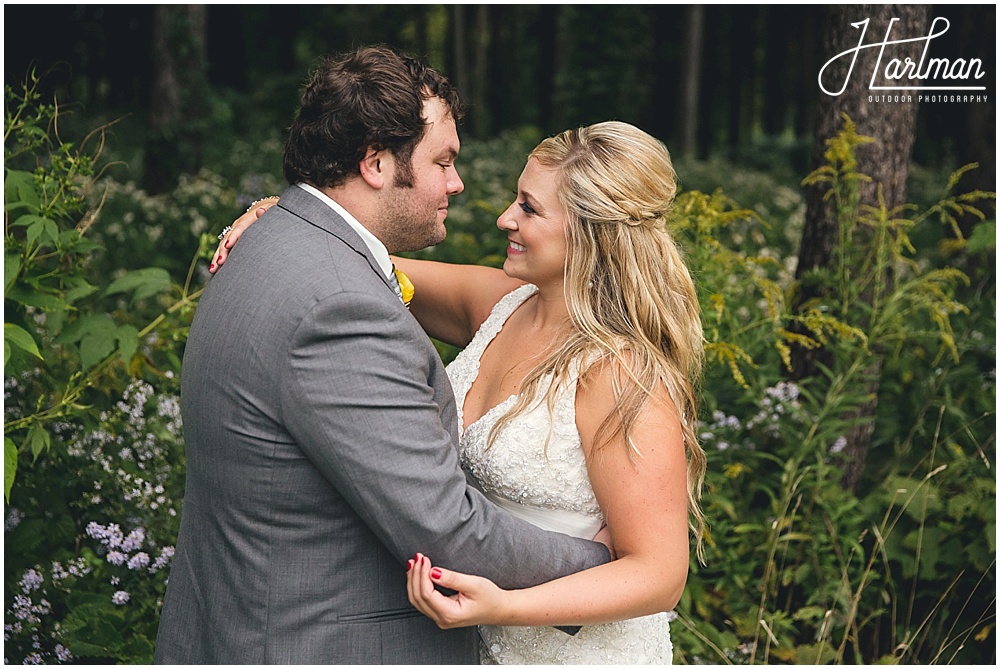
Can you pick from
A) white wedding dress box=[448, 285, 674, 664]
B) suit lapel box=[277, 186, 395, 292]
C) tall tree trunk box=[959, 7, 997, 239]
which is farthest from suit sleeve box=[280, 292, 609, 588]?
tall tree trunk box=[959, 7, 997, 239]

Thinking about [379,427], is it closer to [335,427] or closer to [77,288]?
[335,427]

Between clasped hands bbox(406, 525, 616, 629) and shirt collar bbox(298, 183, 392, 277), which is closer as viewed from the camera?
clasped hands bbox(406, 525, 616, 629)

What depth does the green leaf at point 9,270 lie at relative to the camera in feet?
9.57

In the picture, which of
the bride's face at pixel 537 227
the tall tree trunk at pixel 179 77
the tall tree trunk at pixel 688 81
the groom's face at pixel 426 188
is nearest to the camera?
the groom's face at pixel 426 188

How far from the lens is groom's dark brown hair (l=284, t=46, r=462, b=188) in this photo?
214cm

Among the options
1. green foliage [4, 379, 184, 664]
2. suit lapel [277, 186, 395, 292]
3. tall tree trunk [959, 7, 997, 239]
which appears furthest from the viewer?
tall tree trunk [959, 7, 997, 239]

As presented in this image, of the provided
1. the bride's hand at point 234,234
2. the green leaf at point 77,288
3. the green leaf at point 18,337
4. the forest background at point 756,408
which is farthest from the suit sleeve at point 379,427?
the green leaf at point 77,288

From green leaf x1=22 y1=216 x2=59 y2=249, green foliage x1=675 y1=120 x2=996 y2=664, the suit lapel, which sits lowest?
green foliage x1=675 y1=120 x2=996 y2=664

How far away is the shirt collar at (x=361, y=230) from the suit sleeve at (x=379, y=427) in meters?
0.24

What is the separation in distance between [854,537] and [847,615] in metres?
0.31

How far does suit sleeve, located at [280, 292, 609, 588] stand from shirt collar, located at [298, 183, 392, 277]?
0.80 ft

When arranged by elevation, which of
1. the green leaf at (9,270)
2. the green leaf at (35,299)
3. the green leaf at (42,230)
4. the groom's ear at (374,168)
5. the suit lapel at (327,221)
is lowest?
the green leaf at (35,299)

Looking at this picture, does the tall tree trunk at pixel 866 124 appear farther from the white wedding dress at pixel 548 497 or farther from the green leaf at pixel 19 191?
the green leaf at pixel 19 191

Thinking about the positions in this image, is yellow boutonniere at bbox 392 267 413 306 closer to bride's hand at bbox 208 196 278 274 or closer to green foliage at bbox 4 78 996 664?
bride's hand at bbox 208 196 278 274
